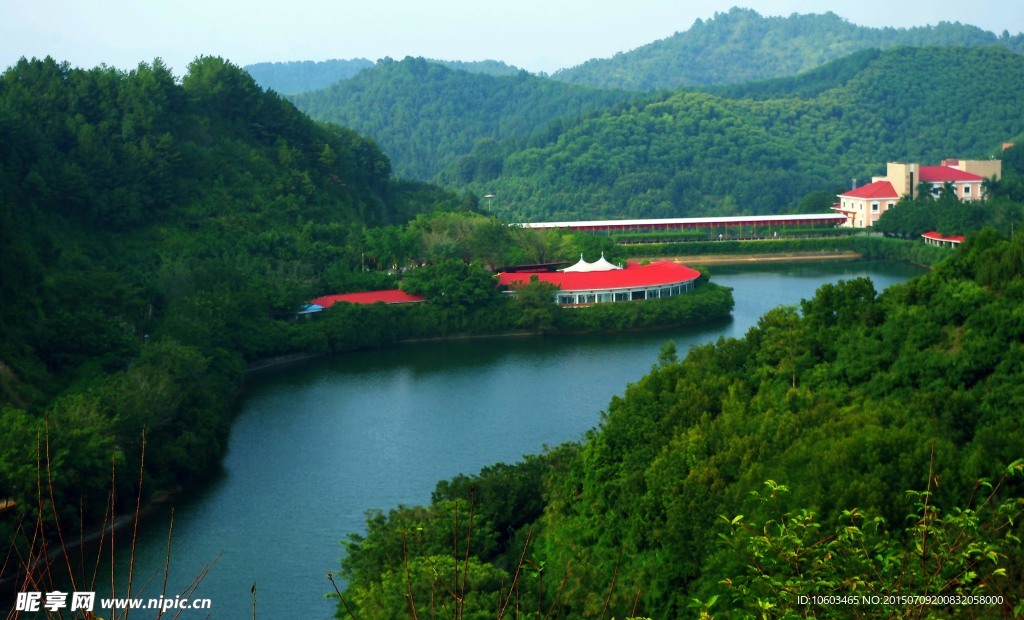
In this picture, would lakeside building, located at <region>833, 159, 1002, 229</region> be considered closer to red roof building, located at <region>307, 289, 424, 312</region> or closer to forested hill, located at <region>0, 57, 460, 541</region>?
forested hill, located at <region>0, 57, 460, 541</region>

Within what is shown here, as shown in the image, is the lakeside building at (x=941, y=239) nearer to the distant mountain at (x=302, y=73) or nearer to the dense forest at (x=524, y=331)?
the dense forest at (x=524, y=331)

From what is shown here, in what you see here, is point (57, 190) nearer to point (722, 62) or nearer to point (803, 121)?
point (803, 121)

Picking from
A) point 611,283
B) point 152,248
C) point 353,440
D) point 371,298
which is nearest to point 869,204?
point 611,283

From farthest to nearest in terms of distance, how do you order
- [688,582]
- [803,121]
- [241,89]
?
[803,121], [241,89], [688,582]

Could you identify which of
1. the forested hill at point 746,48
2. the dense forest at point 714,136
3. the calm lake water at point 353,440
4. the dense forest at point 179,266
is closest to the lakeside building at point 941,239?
the dense forest at point 179,266

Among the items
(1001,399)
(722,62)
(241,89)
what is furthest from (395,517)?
(722,62)

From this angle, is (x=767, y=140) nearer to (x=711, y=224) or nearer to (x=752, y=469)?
(x=711, y=224)
